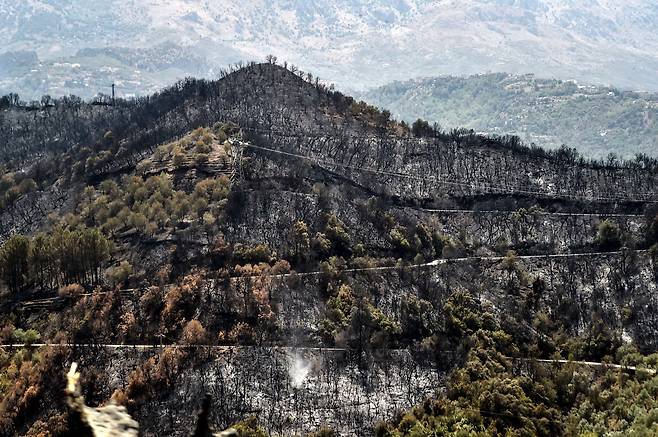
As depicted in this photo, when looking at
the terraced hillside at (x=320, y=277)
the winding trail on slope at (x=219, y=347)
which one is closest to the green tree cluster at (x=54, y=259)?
the terraced hillside at (x=320, y=277)

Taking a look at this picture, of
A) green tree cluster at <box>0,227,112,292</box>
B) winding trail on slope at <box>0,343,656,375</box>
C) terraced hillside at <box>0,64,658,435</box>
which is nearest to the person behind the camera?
terraced hillside at <box>0,64,658,435</box>

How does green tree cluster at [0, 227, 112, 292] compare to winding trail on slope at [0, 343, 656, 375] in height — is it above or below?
above

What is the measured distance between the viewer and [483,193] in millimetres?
106562

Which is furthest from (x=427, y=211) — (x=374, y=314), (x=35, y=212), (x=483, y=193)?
(x=35, y=212)

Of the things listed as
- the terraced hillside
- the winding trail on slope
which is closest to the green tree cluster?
the terraced hillside

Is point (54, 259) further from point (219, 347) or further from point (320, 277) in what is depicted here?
point (320, 277)

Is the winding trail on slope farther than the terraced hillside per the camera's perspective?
Yes

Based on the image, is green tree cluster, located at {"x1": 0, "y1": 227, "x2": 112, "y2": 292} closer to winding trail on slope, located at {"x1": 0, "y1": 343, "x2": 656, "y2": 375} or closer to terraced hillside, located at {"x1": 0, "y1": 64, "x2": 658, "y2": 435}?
terraced hillside, located at {"x1": 0, "y1": 64, "x2": 658, "y2": 435}

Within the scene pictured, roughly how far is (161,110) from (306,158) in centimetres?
5812

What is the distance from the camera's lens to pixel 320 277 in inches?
3204

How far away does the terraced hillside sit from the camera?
64688mm

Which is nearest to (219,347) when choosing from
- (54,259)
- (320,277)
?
(320,277)

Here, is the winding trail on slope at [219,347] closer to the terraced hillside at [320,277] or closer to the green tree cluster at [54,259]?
the terraced hillside at [320,277]

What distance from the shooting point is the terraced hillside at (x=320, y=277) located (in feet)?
212
